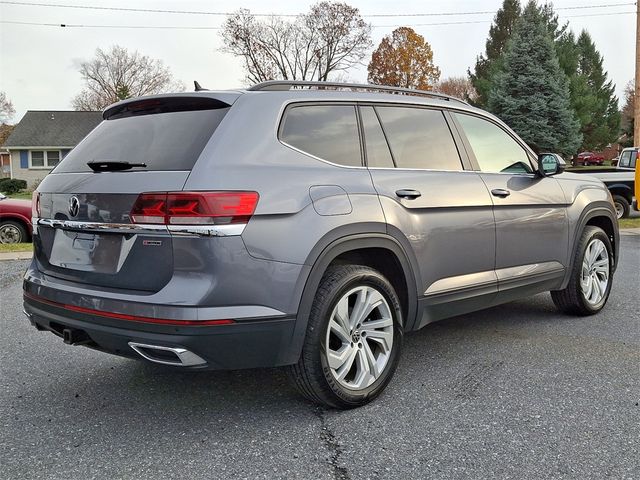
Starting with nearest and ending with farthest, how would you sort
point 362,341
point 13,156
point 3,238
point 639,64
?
point 362,341
point 3,238
point 639,64
point 13,156

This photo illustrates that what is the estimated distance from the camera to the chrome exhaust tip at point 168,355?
2.68m

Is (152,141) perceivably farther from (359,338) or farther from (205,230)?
(359,338)

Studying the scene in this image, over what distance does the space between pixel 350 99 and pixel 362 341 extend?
142cm

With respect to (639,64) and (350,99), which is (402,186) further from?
(639,64)

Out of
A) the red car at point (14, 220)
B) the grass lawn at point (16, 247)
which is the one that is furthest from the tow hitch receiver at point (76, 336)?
the red car at point (14, 220)

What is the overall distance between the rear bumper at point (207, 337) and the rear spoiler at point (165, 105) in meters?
1.13

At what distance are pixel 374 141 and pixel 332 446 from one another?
1.75 m

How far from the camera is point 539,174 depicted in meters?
4.61

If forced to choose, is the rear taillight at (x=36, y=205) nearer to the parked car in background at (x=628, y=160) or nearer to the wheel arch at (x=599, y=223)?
the wheel arch at (x=599, y=223)

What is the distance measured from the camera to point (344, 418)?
3.12 meters

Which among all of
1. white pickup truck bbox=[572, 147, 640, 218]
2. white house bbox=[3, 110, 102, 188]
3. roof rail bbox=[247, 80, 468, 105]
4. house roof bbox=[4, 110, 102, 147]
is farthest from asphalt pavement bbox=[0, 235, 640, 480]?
white house bbox=[3, 110, 102, 188]

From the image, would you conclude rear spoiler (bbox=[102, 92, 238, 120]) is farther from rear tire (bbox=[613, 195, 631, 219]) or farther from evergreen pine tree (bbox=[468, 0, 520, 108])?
evergreen pine tree (bbox=[468, 0, 520, 108])

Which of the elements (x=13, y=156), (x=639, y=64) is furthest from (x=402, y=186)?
(x=13, y=156)

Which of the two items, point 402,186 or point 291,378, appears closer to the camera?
point 291,378
